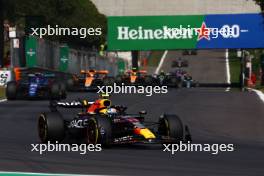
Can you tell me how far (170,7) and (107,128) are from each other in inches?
3577

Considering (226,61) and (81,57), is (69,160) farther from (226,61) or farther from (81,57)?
(226,61)

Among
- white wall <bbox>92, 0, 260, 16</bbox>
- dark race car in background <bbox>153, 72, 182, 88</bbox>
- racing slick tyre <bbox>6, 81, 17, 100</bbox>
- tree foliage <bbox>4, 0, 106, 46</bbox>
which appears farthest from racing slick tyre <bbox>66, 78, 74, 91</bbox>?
white wall <bbox>92, 0, 260, 16</bbox>

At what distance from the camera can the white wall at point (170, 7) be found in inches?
4026

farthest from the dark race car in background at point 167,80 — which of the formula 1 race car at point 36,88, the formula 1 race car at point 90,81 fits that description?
the formula 1 race car at point 36,88

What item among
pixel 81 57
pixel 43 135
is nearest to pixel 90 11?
pixel 81 57

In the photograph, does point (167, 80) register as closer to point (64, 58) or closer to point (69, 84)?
point (64, 58)

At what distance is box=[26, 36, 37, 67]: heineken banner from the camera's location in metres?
47.8

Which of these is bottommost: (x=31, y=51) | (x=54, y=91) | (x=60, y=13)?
(x=54, y=91)

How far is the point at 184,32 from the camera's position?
6116 centimetres

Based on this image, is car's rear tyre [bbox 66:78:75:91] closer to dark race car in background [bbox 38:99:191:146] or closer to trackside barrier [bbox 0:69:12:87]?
trackside barrier [bbox 0:69:12:87]

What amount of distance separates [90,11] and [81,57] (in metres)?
30.2

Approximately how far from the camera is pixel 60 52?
5581 centimetres

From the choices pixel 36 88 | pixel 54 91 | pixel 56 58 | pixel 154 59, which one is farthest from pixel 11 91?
pixel 154 59

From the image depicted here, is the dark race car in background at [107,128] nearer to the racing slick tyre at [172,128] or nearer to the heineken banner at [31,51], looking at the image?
the racing slick tyre at [172,128]
